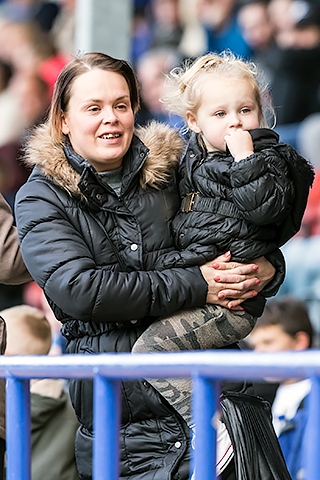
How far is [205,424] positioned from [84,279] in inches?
30.0

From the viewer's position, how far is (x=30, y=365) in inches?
77.8

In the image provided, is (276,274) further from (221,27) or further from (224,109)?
(221,27)

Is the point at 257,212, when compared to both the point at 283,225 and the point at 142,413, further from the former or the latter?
the point at 142,413

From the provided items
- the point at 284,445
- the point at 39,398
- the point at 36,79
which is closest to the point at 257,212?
the point at 39,398

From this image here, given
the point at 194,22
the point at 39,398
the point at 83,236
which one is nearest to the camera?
the point at 83,236

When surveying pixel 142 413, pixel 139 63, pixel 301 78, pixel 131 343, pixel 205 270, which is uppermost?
pixel 139 63

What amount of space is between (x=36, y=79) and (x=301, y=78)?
2.21 m

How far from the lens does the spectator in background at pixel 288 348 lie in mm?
4086

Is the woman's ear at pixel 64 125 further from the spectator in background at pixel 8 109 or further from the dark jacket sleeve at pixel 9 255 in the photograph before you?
the spectator in background at pixel 8 109

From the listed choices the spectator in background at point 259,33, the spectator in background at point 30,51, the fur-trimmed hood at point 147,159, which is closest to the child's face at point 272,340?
the spectator in background at point 259,33

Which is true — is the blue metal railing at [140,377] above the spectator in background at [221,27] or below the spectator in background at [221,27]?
below

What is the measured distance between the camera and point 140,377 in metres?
1.81

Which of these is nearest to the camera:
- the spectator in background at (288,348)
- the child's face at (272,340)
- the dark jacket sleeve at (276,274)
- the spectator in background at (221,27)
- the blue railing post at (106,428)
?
the blue railing post at (106,428)

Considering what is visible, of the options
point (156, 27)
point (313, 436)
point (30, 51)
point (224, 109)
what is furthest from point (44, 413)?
point (30, 51)
